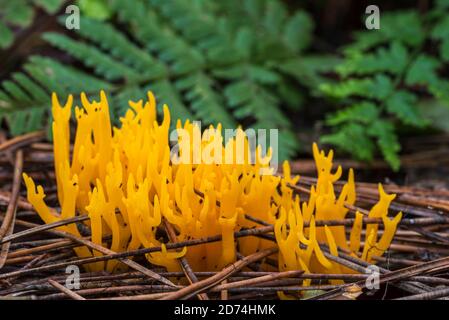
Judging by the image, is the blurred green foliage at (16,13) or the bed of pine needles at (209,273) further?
the blurred green foliage at (16,13)

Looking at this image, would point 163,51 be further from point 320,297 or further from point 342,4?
point 320,297

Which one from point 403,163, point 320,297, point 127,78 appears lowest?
point 320,297

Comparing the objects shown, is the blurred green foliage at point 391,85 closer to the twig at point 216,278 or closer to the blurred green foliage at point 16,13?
the twig at point 216,278

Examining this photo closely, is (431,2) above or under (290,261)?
above

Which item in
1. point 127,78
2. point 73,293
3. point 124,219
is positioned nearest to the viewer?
point 73,293

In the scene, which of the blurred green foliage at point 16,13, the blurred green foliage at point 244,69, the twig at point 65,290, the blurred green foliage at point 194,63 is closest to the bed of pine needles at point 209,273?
the twig at point 65,290

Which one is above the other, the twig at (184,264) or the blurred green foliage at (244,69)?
the blurred green foliage at (244,69)

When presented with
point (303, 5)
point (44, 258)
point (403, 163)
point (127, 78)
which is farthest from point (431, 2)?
point (44, 258)
